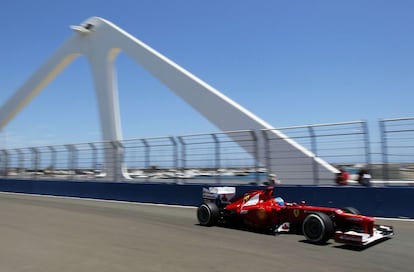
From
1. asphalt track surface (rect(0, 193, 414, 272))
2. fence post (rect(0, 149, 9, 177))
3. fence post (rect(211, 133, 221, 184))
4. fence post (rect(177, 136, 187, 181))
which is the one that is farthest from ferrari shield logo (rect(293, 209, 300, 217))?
fence post (rect(0, 149, 9, 177))

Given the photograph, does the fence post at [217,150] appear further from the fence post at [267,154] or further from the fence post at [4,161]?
the fence post at [4,161]

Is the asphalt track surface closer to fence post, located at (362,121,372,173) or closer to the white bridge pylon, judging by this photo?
fence post, located at (362,121,372,173)

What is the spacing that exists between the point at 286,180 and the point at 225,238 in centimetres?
498

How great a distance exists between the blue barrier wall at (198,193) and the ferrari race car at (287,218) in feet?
7.20

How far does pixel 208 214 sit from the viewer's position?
945 cm

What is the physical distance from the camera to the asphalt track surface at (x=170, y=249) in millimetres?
5945

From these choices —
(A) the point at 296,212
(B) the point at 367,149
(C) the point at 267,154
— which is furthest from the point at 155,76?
(A) the point at 296,212

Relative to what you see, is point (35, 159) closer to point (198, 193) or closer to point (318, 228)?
point (198, 193)

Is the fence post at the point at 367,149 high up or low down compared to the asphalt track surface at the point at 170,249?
up

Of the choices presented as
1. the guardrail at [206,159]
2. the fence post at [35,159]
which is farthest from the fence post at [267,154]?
the fence post at [35,159]

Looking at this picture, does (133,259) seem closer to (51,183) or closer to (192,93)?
(51,183)

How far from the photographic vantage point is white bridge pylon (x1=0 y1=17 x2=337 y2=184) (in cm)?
1259

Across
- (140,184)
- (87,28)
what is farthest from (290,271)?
(87,28)

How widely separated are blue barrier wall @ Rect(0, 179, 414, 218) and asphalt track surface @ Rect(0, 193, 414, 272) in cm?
55
